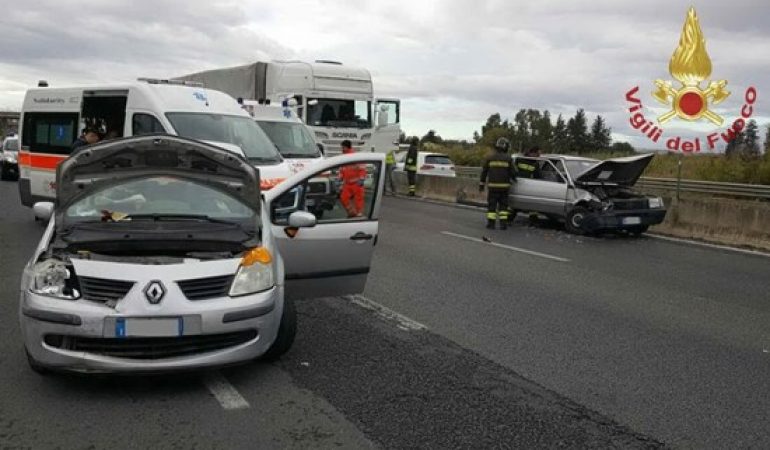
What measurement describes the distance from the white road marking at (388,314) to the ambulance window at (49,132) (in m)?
7.17

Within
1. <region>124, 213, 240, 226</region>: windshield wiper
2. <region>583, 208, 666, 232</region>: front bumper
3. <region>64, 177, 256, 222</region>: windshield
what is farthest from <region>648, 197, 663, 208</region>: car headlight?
<region>124, 213, 240, 226</region>: windshield wiper

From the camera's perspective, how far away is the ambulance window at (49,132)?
12305 mm

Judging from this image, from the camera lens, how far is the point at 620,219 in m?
13.6

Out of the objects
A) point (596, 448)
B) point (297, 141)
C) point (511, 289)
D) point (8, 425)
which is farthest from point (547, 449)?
point (297, 141)

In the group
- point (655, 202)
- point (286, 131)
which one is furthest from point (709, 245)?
point (286, 131)

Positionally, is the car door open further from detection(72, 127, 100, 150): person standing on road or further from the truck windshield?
the truck windshield

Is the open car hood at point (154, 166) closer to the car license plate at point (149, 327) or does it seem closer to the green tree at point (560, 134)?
the car license plate at point (149, 327)

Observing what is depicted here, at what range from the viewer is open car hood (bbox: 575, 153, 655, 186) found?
1378 cm

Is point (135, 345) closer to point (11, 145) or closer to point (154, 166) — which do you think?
point (154, 166)

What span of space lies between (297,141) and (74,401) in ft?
35.6

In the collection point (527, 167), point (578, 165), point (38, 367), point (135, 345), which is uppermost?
point (578, 165)

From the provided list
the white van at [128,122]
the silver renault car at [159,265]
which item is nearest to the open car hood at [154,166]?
the silver renault car at [159,265]

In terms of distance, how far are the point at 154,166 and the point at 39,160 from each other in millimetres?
8556

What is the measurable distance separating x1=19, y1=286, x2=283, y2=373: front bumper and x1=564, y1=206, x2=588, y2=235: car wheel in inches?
416
